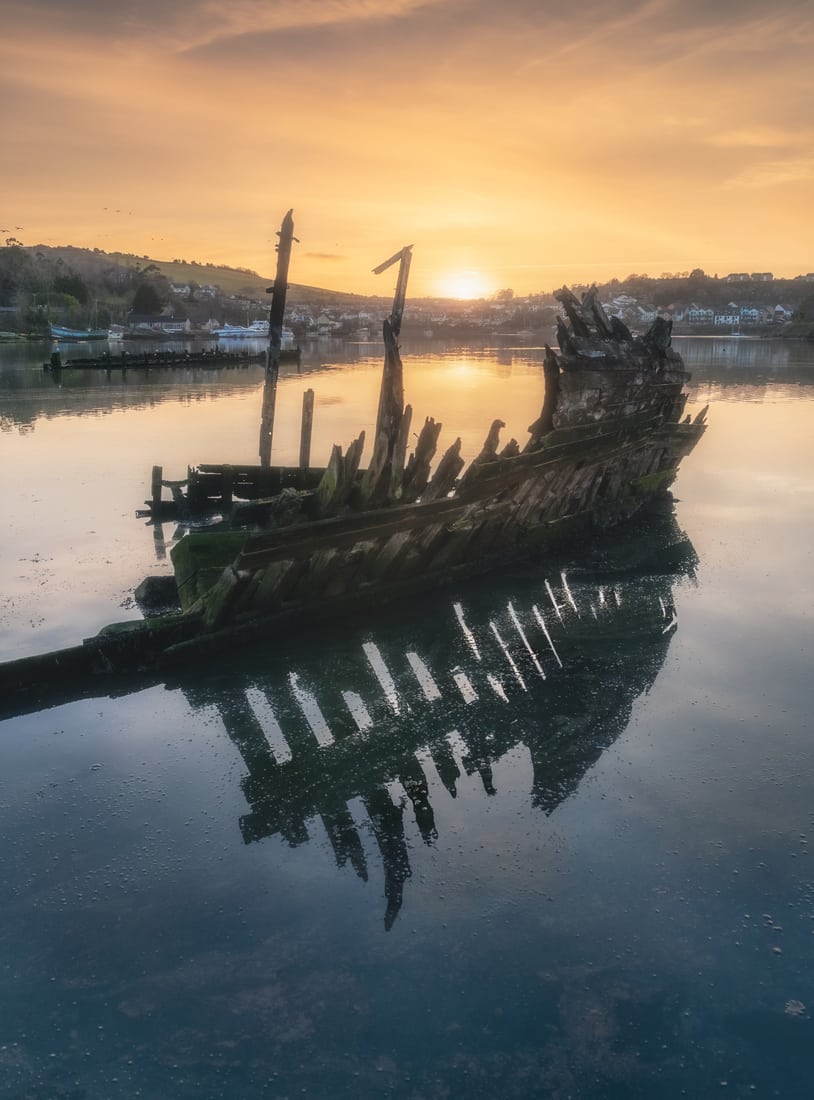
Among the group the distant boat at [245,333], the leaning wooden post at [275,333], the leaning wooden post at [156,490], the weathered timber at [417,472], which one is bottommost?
the leaning wooden post at [156,490]

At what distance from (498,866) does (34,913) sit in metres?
4.01

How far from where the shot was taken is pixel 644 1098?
5.43 meters

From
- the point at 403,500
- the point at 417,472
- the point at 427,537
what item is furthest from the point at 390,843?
the point at 417,472

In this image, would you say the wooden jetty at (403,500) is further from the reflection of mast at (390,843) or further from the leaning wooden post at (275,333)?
the reflection of mast at (390,843)

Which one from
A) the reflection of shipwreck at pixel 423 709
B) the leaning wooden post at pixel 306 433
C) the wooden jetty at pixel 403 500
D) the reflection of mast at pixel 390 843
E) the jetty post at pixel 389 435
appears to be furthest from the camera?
the leaning wooden post at pixel 306 433

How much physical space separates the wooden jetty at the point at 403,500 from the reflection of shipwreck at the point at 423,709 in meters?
1.02

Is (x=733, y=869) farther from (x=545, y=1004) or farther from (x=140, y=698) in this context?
(x=140, y=698)

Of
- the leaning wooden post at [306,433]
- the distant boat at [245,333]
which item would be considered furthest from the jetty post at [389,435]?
the distant boat at [245,333]

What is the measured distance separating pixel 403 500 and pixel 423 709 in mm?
4518

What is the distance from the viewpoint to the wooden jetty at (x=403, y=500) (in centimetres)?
1244

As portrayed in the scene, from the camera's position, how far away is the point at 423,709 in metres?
10.8

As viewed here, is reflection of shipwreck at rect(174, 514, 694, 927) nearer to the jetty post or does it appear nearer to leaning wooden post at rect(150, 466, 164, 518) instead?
the jetty post

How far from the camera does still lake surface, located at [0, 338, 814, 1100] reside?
5.78 m

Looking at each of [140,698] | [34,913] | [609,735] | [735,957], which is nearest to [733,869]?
[735,957]
